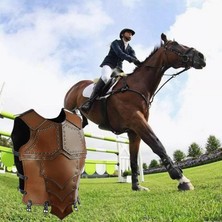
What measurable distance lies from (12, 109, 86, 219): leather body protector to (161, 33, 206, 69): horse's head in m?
3.61

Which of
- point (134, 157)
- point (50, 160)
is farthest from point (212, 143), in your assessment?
point (50, 160)

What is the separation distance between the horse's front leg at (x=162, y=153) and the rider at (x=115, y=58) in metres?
1.03

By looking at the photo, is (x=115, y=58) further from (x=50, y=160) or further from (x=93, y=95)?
(x=50, y=160)

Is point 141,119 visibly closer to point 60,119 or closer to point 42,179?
point 60,119

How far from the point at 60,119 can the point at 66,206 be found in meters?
0.44

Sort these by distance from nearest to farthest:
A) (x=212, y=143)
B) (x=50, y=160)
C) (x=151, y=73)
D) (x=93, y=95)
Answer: (x=50, y=160)
(x=151, y=73)
(x=93, y=95)
(x=212, y=143)

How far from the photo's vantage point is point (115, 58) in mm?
5102

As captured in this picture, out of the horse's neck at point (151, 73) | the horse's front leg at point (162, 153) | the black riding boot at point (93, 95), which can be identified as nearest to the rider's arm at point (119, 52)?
the horse's neck at point (151, 73)

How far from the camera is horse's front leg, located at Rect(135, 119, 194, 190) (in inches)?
165

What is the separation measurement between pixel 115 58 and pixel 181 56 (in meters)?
1.12

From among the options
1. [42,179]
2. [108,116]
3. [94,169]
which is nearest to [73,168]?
[42,179]

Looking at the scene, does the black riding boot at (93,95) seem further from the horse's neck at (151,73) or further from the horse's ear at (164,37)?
the horse's ear at (164,37)

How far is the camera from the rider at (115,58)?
4.66 meters

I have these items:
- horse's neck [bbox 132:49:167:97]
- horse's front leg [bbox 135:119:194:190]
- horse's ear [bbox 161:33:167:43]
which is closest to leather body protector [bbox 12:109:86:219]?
horse's front leg [bbox 135:119:194:190]
